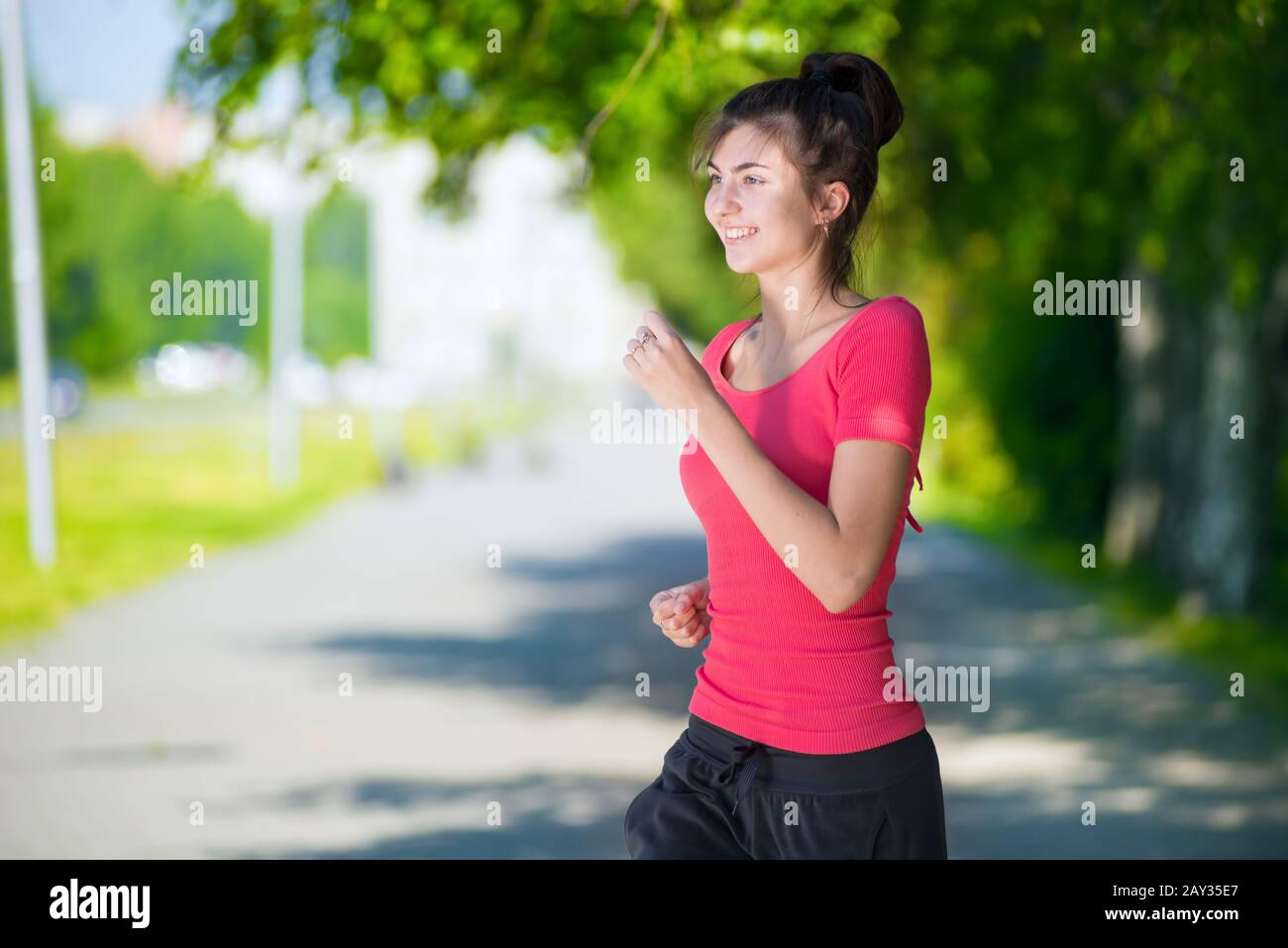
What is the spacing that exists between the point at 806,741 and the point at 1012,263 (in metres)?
15.1

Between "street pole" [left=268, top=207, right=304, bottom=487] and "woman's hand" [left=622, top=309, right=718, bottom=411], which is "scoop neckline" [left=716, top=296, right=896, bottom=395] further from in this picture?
"street pole" [left=268, top=207, right=304, bottom=487]

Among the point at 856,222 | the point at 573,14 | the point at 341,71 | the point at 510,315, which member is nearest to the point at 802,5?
the point at 573,14

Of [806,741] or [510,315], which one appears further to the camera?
[510,315]

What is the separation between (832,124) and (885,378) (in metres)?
0.44

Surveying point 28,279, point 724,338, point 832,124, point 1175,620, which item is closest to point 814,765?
point 724,338

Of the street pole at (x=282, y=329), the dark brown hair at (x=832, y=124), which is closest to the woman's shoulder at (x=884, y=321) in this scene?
the dark brown hair at (x=832, y=124)

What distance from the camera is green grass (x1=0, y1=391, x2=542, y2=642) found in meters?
14.5

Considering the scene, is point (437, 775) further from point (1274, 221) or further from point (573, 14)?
point (1274, 221)

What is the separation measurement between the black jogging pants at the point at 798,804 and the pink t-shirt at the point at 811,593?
30 millimetres

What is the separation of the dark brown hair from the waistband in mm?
692

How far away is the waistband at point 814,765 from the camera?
2.36 m

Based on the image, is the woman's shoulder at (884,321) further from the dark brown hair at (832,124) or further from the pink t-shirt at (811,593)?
the dark brown hair at (832,124)

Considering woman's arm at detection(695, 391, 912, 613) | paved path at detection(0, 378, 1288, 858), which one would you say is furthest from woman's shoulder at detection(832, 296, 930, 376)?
paved path at detection(0, 378, 1288, 858)
